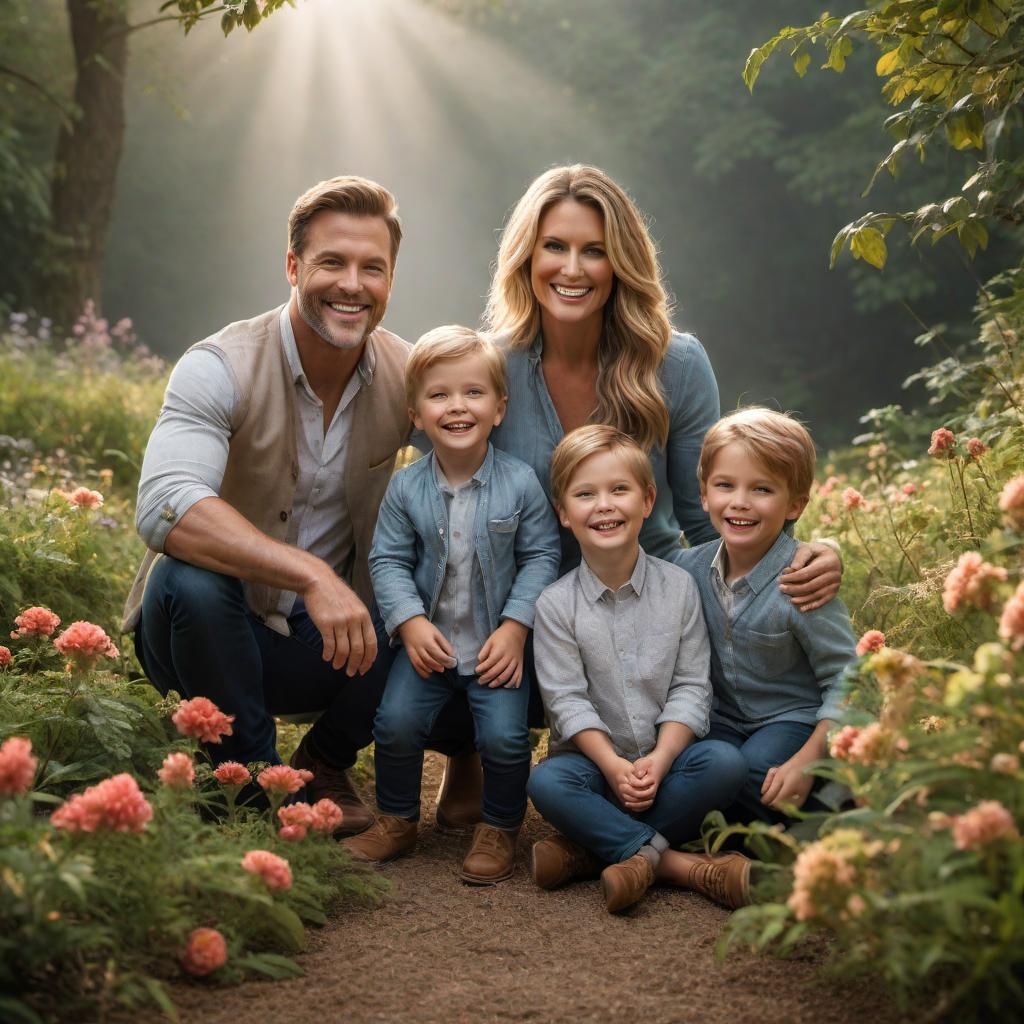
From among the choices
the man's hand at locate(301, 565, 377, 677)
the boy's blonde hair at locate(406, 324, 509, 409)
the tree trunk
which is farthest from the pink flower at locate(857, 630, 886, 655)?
the tree trunk

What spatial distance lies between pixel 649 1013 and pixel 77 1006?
98cm

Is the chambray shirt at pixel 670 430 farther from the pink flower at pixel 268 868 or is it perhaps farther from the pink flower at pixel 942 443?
the pink flower at pixel 268 868

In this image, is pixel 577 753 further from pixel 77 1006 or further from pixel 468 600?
pixel 77 1006

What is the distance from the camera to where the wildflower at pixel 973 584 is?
6.56 feet

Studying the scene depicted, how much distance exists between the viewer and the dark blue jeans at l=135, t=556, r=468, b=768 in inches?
123

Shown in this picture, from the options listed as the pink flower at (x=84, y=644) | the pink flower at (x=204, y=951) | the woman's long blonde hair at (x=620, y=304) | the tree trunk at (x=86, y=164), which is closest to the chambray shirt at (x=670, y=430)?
the woman's long blonde hair at (x=620, y=304)

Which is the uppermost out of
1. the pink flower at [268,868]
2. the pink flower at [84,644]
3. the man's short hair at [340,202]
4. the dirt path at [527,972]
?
the man's short hair at [340,202]

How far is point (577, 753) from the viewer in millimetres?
3047

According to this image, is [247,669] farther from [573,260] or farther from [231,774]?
[573,260]

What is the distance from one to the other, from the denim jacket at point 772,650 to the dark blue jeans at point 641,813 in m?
0.24

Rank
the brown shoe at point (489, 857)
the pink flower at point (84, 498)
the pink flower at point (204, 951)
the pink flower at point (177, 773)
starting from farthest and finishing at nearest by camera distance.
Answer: the pink flower at point (84, 498) < the brown shoe at point (489, 857) < the pink flower at point (177, 773) < the pink flower at point (204, 951)

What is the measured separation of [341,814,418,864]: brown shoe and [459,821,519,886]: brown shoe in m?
0.18

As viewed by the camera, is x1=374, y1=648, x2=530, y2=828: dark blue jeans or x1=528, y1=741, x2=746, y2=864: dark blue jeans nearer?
x1=528, y1=741, x2=746, y2=864: dark blue jeans

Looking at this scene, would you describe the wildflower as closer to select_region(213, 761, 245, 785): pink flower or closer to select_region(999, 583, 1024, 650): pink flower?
select_region(999, 583, 1024, 650): pink flower
